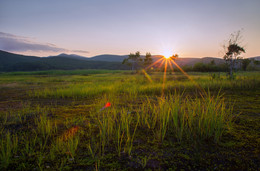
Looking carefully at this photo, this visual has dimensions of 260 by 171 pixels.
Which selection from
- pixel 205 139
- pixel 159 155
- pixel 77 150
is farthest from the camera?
pixel 205 139

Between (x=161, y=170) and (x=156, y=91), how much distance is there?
5573mm

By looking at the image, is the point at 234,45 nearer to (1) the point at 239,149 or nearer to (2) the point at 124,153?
(1) the point at 239,149

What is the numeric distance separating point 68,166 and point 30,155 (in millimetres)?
614

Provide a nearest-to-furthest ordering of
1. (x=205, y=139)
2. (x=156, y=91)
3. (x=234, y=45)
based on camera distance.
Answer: (x=205, y=139) < (x=156, y=91) < (x=234, y=45)

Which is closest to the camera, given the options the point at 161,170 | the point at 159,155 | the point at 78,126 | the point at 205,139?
the point at 161,170

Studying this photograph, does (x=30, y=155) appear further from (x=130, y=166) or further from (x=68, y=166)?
(x=130, y=166)

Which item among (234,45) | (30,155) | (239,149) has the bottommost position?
(30,155)

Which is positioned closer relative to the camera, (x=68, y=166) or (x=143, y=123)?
(x=68, y=166)

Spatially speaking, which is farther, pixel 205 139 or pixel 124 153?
pixel 205 139

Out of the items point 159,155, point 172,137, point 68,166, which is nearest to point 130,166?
point 159,155

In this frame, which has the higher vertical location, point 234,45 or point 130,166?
point 234,45

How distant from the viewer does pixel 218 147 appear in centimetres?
189

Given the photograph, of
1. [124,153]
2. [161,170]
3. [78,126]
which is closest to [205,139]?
[161,170]

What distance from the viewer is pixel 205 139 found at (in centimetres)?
212
